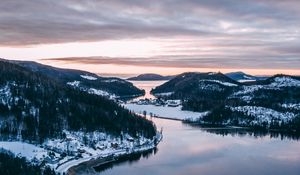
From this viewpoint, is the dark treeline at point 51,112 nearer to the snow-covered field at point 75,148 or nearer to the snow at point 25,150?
the snow-covered field at point 75,148

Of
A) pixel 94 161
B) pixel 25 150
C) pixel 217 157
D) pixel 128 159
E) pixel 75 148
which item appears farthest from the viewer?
pixel 217 157

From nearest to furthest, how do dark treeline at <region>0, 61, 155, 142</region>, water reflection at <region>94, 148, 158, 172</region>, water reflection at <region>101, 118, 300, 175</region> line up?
water reflection at <region>101, 118, 300, 175</region> < water reflection at <region>94, 148, 158, 172</region> < dark treeline at <region>0, 61, 155, 142</region>

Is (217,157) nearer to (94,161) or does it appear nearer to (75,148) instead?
(94,161)

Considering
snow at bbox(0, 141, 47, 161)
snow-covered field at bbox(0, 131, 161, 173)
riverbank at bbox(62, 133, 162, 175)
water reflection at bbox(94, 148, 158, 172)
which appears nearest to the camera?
riverbank at bbox(62, 133, 162, 175)

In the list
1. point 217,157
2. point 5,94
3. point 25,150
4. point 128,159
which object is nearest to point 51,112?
point 5,94

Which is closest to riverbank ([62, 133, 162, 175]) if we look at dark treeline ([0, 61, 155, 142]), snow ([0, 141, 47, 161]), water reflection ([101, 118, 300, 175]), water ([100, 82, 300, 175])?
water ([100, 82, 300, 175])

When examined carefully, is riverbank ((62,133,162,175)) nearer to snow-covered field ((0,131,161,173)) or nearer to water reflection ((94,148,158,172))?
snow-covered field ((0,131,161,173))

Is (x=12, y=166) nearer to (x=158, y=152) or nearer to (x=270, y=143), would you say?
(x=158, y=152)
